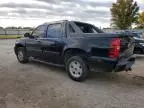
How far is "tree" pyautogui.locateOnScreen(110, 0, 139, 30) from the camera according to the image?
4355 centimetres

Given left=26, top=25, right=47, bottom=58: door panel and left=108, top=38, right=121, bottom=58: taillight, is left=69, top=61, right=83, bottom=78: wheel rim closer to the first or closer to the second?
left=108, top=38, right=121, bottom=58: taillight

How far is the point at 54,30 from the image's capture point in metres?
7.61

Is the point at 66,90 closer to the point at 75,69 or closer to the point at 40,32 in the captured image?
the point at 75,69

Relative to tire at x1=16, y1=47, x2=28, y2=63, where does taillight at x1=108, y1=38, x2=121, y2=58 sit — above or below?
above

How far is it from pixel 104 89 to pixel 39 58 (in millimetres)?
3252

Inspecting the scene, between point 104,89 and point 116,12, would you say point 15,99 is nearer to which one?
point 104,89

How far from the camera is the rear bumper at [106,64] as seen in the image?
5820 millimetres

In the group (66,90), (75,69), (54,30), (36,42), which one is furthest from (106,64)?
(36,42)

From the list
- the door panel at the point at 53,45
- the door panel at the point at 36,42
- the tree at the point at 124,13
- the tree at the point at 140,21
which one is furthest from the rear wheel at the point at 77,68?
the tree at the point at 140,21

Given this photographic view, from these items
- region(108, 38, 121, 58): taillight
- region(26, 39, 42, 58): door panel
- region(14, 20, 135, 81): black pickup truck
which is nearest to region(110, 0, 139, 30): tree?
region(26, 39, 42, 58): door panel

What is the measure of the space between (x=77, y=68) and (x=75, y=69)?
9 centimetres

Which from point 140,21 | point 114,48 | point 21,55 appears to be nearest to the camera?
point 114,48

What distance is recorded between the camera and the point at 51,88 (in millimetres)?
5910

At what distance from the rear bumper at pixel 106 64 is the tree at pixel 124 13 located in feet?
125
